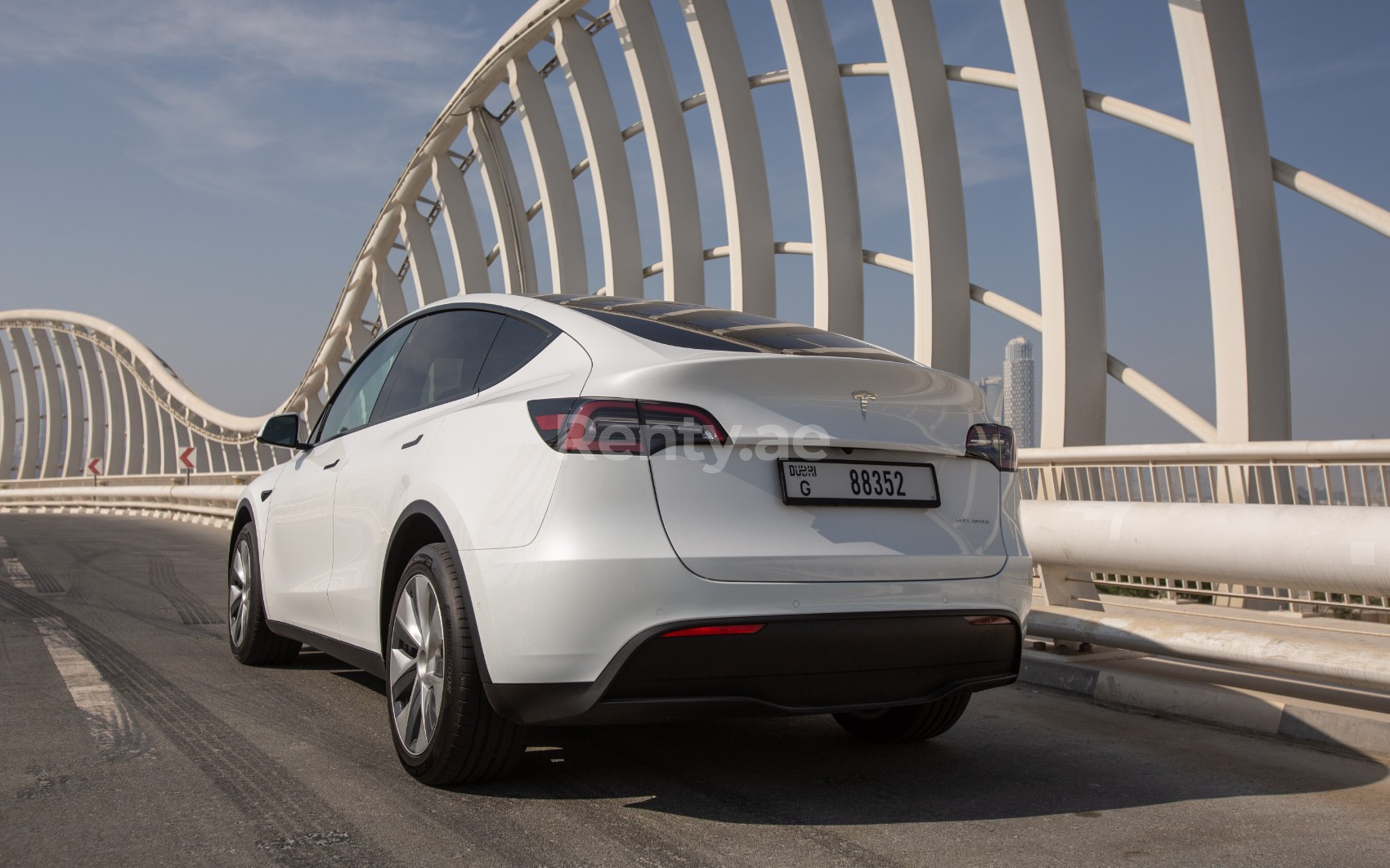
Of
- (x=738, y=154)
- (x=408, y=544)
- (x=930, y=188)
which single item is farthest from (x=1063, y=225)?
(x=408, y=544)

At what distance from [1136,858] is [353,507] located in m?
2.84

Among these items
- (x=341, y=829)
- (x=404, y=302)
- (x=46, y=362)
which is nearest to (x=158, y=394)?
(x=46, y=362)

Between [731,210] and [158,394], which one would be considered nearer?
[731,210]

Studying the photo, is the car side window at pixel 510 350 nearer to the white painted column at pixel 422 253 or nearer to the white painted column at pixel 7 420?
the white painted column at pixel 422 253

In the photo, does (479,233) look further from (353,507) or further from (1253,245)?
(353,507)

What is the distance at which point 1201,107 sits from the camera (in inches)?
355

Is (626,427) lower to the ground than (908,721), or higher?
higher

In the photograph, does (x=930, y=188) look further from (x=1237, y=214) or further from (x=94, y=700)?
(x=94, y=700)

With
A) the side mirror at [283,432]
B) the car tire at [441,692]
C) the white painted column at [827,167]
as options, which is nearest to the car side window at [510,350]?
the car tire at [441,692]

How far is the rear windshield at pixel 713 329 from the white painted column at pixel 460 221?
19.1m

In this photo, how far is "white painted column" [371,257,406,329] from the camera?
27.1 metres

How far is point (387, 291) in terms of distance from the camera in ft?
90.2

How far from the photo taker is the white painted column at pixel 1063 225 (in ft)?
33.9

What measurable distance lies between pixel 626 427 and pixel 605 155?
15.6 metres
